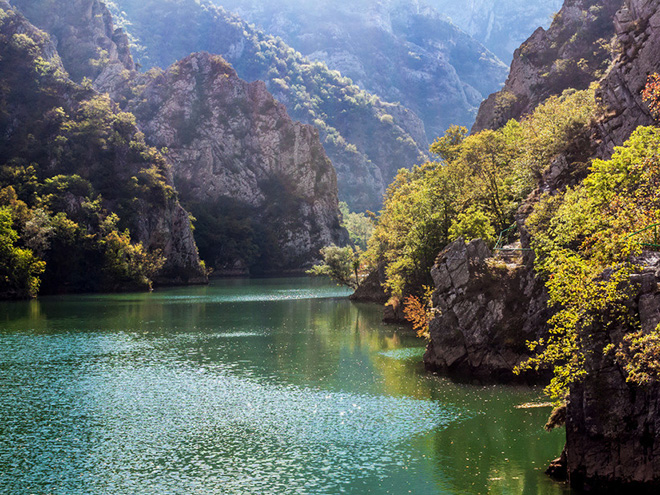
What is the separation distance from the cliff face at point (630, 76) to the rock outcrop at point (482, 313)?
36.8ft

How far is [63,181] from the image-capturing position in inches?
5007

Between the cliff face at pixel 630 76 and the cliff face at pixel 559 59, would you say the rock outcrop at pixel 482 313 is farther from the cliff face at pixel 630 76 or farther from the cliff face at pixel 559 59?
the cliff face at pixel 559 59

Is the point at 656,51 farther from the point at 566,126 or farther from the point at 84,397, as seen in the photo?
the point at 84,397

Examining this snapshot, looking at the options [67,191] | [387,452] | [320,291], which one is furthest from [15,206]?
[387,452]

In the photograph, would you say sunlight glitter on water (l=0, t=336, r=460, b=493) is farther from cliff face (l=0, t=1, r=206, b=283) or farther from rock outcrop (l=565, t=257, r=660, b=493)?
cliff face (l=0, t=1, r=206, b=283)

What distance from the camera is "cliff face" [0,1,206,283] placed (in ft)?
451

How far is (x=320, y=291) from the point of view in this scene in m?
123

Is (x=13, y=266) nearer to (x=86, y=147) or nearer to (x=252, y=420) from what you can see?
(x=86, y=147)

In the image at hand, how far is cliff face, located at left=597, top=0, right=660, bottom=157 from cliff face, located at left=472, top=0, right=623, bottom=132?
5379 centimetres

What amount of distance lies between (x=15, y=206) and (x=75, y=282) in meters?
19.1

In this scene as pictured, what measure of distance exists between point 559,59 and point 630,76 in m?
68.8

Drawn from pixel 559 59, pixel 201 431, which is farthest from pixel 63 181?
pixel 201 431

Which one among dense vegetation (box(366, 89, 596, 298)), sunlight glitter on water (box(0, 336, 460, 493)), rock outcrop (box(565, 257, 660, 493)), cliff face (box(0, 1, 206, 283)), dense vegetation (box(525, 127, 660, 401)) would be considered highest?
cliff face (box(0, 1, 206, 283))

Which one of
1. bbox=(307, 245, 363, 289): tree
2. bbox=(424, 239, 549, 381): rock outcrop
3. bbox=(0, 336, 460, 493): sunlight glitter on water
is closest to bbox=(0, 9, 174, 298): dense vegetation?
bbox=(307, 245, 363, 289): tree
